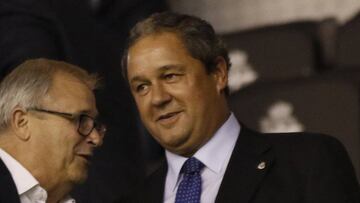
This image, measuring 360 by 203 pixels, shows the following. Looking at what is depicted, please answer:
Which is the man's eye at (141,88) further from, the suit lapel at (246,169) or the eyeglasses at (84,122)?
the suit lapel at (246,169)

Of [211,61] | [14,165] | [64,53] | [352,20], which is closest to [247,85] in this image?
[352,20]

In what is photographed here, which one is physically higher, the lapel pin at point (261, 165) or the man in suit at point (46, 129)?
the man in suit at point (46, 129)

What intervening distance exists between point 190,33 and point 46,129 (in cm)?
40

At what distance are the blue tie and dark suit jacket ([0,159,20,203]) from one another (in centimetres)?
42

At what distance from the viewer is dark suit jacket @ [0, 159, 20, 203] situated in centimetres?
→ 287

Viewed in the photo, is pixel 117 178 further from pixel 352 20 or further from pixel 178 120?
pixel 352 20

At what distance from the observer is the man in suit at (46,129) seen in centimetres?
300

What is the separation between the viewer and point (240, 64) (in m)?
4.36

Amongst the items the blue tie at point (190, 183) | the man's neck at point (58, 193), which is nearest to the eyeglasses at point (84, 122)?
the man's neck at point (58, 193)

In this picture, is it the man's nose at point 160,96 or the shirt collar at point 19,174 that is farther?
the man's nose at point 160,96

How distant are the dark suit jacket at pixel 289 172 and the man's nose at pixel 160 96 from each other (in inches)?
7.6

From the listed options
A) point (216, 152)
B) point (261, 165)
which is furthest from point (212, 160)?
point (261, 165)

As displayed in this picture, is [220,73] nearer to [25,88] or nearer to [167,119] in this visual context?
[167,119]

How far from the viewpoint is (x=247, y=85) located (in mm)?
4285
